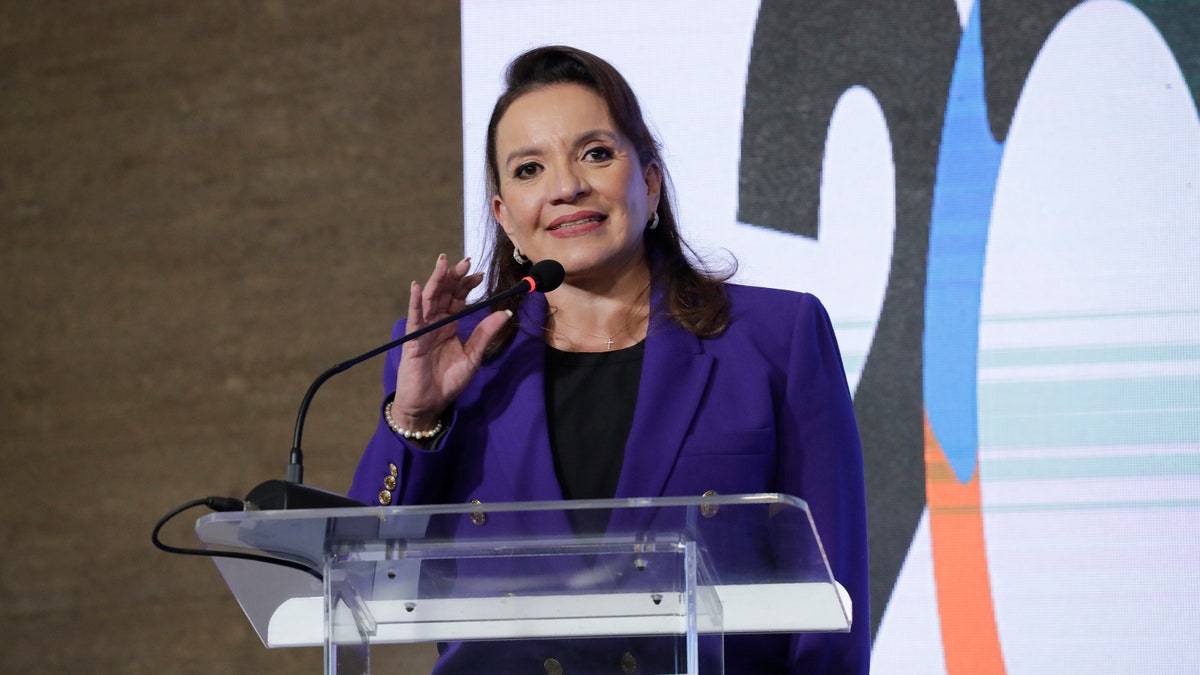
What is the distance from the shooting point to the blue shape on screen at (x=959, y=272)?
9.41 ft

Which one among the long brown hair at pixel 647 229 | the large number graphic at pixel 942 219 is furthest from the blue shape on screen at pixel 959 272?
the long brown hair at pixel 647 229

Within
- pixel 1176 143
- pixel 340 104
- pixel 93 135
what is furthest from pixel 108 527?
pixel 1176 143

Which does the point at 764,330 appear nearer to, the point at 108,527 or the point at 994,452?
the point at 994,452

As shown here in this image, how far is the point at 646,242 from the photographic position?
7.37ft

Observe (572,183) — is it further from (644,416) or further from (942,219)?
(942,219)

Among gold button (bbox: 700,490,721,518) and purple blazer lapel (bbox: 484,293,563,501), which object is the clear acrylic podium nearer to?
gold button (bbox: 700,490,721,518)

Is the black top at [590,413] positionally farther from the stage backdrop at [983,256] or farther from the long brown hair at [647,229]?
the stage backdrop at [983,256]

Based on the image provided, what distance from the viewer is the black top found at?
6.36ft

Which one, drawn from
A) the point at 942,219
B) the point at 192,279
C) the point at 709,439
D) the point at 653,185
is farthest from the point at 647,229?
the point at 192,279

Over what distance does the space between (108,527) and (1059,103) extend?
8.87 ft

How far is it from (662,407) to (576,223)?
0.34 m

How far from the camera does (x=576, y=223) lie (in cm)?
204

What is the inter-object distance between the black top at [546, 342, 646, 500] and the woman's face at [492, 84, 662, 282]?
0.15 meters

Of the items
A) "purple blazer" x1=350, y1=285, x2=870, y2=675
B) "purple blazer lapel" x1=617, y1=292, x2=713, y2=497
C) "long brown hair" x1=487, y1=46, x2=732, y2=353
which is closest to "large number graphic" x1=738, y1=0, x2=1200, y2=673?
"long brown hair" x1=487, y1=46, x2=732, y2=353
